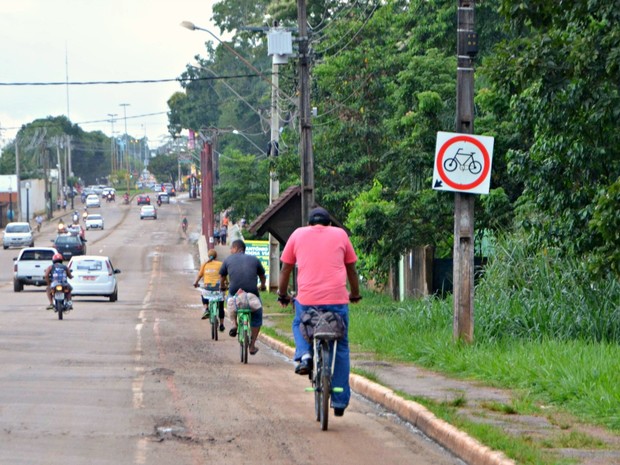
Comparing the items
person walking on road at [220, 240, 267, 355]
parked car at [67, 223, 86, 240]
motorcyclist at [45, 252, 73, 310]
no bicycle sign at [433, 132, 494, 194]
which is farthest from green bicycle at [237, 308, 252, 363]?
parked car at [67, 223, 86, 240]

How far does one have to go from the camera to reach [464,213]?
15.4 m

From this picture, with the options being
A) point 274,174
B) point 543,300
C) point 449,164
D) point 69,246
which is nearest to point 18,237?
point 69,246

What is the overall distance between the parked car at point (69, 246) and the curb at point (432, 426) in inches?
2194

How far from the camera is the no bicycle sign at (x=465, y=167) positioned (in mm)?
15102

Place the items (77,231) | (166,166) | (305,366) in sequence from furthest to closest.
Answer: (166,166), (77,231), (305,366)

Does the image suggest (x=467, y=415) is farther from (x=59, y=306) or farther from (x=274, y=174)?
(x=274, y=174)

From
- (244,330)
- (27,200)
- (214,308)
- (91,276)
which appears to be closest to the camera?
(244,330)

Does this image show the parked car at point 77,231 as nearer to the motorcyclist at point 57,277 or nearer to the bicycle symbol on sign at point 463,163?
the motorcyclist at point 57,277

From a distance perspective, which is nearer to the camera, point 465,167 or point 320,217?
point 320,217

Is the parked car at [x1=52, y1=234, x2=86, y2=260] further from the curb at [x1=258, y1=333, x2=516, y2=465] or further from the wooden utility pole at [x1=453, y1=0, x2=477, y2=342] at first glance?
the curb at [x1=258, y1=333, x2=516, y2=465]

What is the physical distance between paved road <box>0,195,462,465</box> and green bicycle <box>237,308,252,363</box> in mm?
259

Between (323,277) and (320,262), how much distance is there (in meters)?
0.16

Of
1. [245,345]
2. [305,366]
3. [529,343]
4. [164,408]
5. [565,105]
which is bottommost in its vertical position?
[245,345]

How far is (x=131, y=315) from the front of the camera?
3025cm
